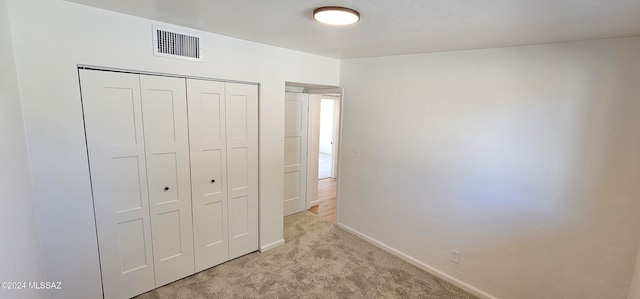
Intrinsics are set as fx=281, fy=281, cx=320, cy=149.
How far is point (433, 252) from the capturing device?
9.46ft

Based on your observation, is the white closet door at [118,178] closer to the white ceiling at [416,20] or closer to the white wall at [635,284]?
the white ceiling at [416,20]

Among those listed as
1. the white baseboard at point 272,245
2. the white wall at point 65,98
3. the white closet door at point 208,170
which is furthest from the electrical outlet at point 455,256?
the white wall at point 65,98

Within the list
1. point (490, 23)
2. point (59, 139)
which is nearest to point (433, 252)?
point (490, 23)

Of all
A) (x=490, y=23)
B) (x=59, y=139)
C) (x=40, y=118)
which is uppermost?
(x=490, y=23)

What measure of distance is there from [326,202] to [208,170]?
2.68 metres

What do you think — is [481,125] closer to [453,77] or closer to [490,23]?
[453,77]

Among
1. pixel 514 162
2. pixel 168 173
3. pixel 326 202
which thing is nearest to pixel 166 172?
pixel 168 173

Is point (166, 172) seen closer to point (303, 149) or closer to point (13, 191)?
point (13, 191)

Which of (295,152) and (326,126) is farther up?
(326,126)

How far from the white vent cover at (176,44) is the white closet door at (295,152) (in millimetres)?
1673

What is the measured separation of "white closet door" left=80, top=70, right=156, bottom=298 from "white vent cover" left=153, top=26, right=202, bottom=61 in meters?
0.30

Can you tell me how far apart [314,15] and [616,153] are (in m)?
2.22

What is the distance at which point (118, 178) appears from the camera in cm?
213

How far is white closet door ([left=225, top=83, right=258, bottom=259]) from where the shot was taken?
8.93ft
